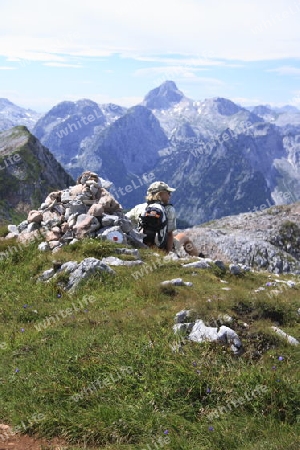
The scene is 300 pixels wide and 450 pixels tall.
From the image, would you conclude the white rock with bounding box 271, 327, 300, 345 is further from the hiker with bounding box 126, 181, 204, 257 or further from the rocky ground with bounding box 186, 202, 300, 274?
the rocky ground with bounding box 186, 202, 300, 274

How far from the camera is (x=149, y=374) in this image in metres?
7.88

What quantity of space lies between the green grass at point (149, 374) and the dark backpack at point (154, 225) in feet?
17.5

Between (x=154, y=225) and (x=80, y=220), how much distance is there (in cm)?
311

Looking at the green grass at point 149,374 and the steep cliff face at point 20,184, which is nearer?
the green grass at point 149,374

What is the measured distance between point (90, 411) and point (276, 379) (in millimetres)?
3243

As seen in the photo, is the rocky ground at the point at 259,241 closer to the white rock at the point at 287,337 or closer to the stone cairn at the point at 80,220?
the stone cairn at the point at 80,220

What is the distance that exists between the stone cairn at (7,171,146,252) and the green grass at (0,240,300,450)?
18.1 feet

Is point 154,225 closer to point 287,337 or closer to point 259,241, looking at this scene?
point 287,337

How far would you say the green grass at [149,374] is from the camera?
22.2ft

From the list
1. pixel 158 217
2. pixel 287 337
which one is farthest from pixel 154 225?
pixel 287 337

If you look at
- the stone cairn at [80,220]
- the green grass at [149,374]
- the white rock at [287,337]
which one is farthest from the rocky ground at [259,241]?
the white rock at [287,337]

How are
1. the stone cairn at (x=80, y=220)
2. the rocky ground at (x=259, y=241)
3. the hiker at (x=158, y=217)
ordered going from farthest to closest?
the rocky ground at (x=259, y=241) → the stone cairn at (x=80, y=220) → the hiker at (x=158, y=217)

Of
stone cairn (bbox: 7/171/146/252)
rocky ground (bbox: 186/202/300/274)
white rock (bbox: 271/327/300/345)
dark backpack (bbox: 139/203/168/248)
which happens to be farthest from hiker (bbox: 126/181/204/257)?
rocky ground (bbox: 186/202/300/274)

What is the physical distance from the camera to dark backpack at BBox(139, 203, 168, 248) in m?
16.8
